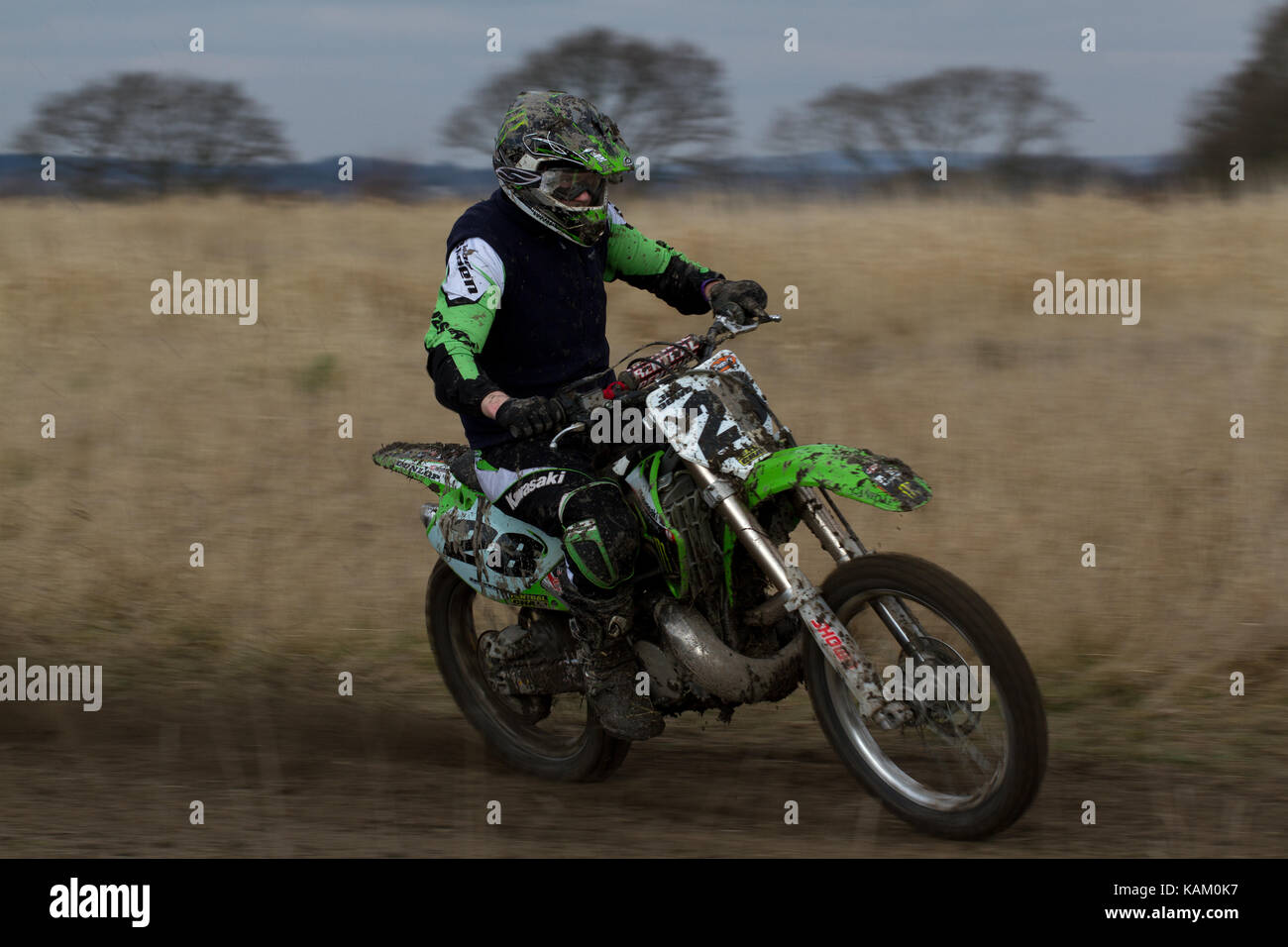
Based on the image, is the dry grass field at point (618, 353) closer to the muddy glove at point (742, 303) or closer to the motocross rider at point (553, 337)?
the motocross rider at point (553, 337)

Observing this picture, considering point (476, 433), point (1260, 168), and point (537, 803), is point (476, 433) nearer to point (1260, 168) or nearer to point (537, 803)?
point (537, 803)

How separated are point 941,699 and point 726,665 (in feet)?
2.34

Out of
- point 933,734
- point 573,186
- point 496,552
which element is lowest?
point 933,734

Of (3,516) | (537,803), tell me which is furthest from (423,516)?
(3,516)

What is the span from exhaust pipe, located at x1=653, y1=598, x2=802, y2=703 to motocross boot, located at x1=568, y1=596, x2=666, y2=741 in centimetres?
28

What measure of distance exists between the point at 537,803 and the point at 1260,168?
48.6ft

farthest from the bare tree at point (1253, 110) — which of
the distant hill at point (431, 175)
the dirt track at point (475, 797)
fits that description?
the dirt track at point (475, 797)

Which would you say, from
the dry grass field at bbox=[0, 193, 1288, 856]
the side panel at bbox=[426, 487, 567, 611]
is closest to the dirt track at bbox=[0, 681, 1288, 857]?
the dry grass field at bbox=[0, 193, 1288, 856]

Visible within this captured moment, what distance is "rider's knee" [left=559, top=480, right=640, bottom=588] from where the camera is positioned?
5.01 meters

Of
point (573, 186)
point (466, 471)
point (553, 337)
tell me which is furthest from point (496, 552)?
point (573, 186)

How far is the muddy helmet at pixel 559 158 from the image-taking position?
202 inches

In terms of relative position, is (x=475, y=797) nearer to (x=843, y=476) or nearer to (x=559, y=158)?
(x=843, y=476)

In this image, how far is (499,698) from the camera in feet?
20.6

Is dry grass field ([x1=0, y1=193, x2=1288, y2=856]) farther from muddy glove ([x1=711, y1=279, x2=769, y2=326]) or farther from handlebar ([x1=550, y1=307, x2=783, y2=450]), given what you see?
muddy glove ([x1=711, y1=279, x2=769, y2=326])
